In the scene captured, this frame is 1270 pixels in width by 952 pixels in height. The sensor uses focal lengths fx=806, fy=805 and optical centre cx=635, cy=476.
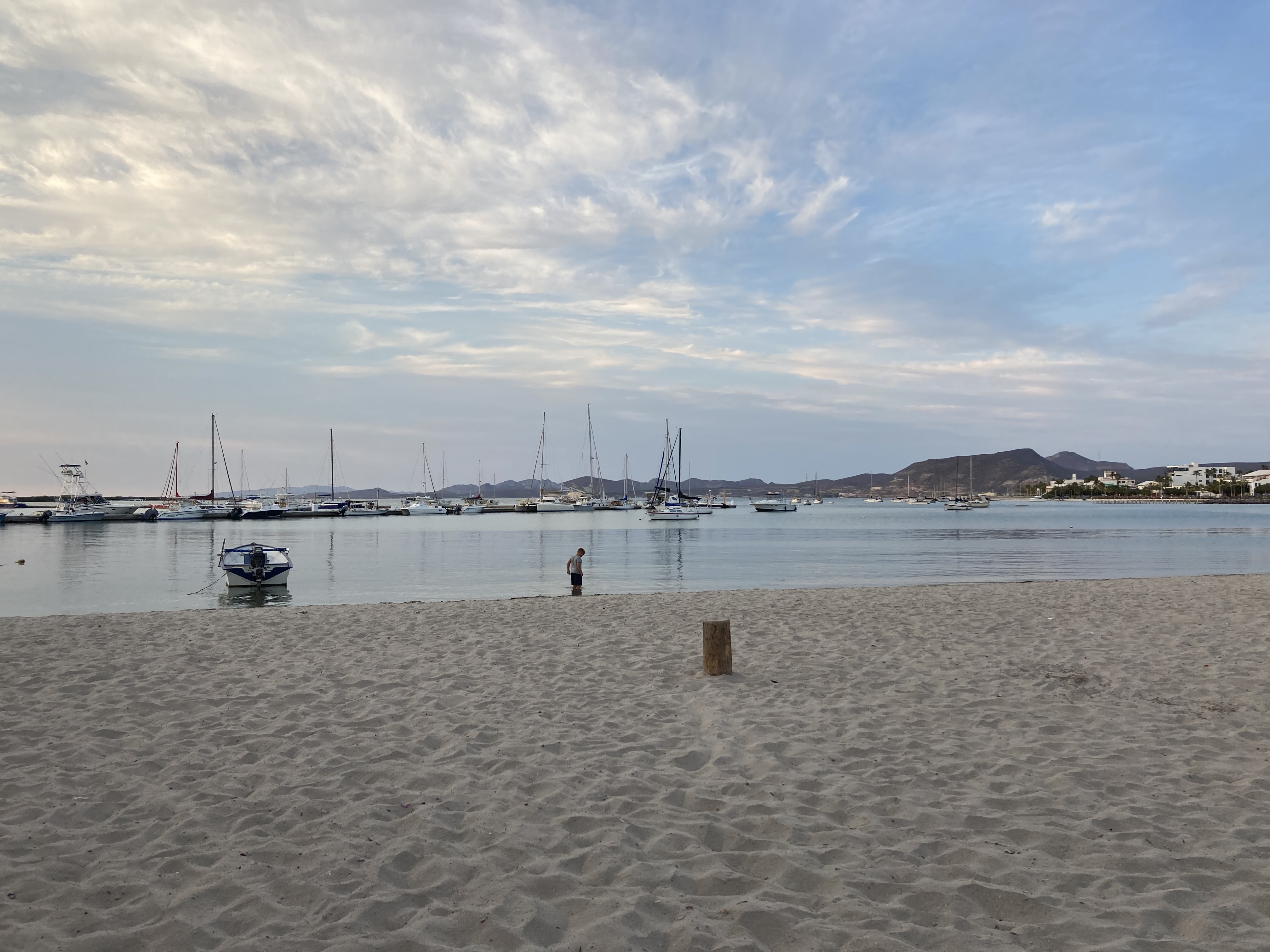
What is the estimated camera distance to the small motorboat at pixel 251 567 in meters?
24.5

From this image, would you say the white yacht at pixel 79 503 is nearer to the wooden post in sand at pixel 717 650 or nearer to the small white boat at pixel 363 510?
the small white boat at pixel 363 510

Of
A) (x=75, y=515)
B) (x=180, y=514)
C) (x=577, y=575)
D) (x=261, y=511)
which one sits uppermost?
(x=75, y=515)

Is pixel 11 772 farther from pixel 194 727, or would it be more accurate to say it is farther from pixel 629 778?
pixel 629 778

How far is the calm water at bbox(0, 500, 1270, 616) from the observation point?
25953 millimetres

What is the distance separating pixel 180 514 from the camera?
96500 millimetres

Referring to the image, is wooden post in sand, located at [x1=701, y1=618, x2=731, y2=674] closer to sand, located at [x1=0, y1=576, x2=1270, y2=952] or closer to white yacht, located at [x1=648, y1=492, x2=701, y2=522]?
sand, located at [x1=0, y1=576, x2=1270, y2=952]

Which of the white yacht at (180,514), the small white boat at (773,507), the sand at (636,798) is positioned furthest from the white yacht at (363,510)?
the sand at (636,798)

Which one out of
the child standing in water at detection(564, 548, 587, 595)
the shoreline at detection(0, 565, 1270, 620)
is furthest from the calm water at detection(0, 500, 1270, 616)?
the child standing in water at detection(564, 548, 587, 595)

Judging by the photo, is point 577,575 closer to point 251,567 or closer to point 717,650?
point 717,650

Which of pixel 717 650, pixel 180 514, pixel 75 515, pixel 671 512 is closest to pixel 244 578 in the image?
pixel 717 650

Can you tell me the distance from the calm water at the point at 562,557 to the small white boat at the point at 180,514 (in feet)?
25.1

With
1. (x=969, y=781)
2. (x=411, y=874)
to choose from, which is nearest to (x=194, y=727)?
(x=411, y=874)

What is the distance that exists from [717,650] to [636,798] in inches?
159

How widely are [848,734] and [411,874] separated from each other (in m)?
4.03
